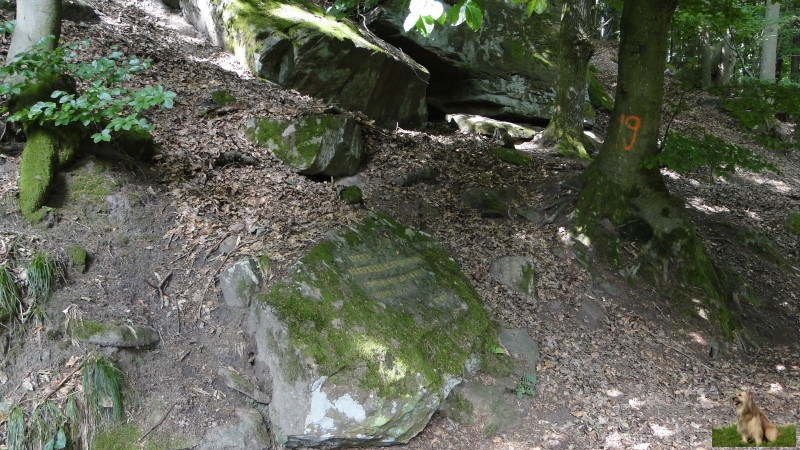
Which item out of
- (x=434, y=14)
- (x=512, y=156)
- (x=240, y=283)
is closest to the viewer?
(x=434, y=14)

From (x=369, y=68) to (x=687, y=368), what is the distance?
5.92 meters

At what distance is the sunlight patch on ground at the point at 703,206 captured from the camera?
8.70 metres

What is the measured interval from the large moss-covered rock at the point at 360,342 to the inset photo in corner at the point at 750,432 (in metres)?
2.11

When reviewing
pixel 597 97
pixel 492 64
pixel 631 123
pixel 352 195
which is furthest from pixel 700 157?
pixel 597 97

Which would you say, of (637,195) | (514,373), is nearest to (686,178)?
(637,195)

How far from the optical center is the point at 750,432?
4.00 metres

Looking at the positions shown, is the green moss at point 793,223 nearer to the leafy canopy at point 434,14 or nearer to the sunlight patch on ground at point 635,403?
the sunlight patch on ground at point 635,403

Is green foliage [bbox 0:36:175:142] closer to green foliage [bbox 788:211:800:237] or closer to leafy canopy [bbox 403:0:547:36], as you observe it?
leafy canopy [bbox 403:0:547:36]

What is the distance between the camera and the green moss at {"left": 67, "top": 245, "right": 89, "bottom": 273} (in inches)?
169

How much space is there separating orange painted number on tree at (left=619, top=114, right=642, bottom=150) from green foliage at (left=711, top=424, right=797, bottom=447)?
11.0ft

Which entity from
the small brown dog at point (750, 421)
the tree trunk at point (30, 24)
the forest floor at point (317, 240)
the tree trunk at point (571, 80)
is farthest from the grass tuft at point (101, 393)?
the tree trunk at point (571, 80)

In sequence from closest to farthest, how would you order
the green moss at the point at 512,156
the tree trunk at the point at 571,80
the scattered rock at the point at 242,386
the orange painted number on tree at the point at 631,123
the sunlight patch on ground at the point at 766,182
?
the scattered rock at the point at 242,386 → the orange painted number on tree at the point at 631,123 → the green moss at the point at 512,156 → the tree trunk at the point at 571,80 → the sunlight patch on ground at the point at 766,182

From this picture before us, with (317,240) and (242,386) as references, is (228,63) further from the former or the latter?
(242,386)

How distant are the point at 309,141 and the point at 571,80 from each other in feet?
17.5
